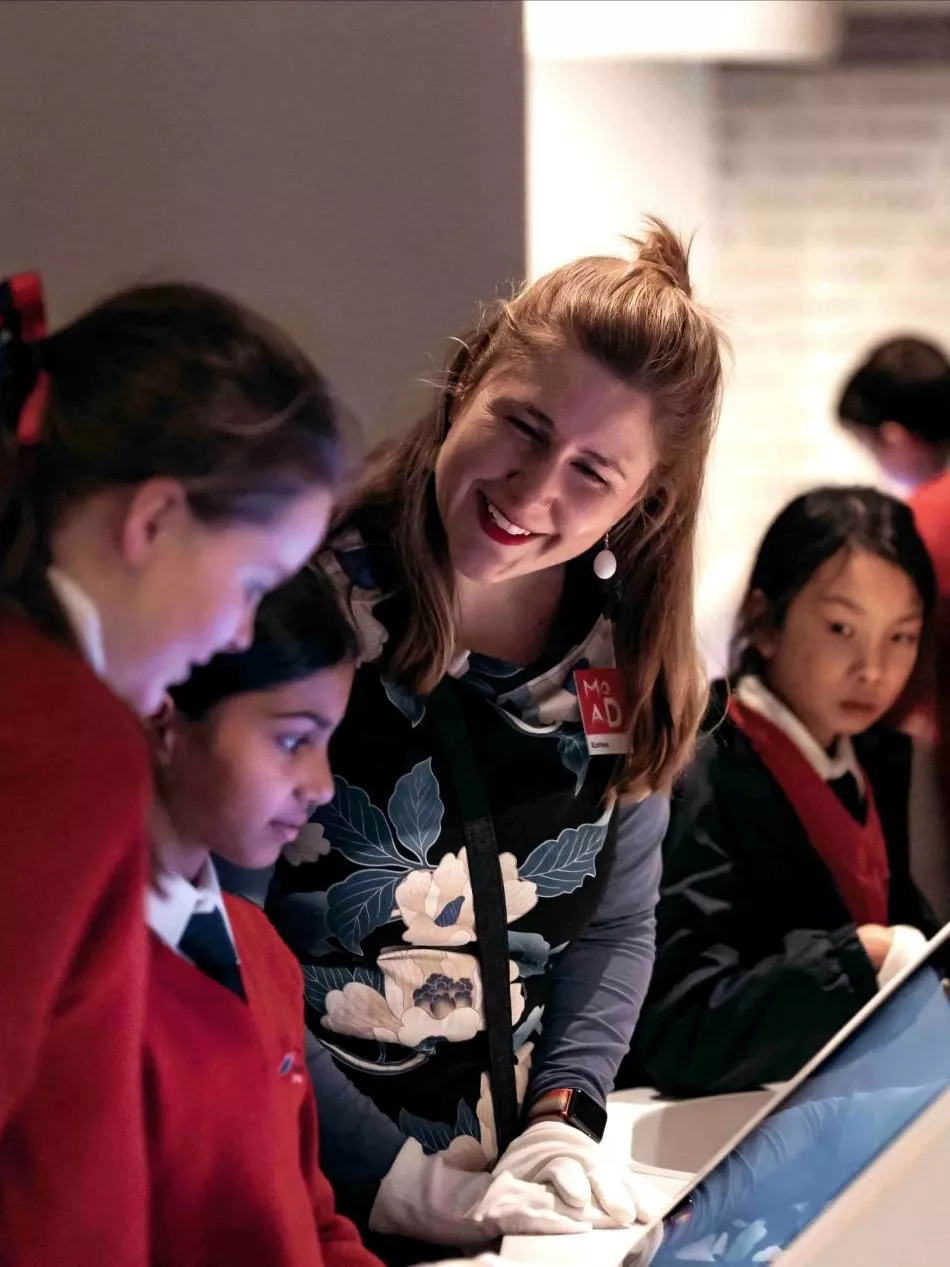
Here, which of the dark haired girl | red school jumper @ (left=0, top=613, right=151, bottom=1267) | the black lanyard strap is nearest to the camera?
red school jumper @ (left=0, top=613, right=151, bottom=1267)

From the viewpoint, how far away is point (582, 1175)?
2.65ft

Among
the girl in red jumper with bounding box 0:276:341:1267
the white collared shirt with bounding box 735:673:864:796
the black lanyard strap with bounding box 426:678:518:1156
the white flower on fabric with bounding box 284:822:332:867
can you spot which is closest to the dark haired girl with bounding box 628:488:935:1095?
the white collared shirt with bounding box 735:673:864:796

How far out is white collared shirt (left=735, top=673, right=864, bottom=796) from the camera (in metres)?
0.86

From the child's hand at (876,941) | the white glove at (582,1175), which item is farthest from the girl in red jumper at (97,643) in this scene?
the child's hand at (876,941)

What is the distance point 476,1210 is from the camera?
785mm

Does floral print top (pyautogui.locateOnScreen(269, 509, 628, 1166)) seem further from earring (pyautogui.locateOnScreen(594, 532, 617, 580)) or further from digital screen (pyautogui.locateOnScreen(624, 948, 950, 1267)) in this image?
digital screen (pyautogui.locateOnScreen(624, 948, 950, 1267))

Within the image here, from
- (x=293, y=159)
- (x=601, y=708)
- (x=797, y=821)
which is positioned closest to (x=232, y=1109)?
(x=601, y=708)

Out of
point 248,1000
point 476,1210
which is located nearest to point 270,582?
point 248,1000

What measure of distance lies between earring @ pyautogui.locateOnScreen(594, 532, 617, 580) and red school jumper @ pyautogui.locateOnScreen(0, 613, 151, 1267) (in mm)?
269

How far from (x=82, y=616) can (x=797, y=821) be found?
1.61ft

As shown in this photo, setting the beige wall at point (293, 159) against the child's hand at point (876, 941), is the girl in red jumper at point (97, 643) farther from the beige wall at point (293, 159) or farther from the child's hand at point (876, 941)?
the child's hand at point (876, 941)

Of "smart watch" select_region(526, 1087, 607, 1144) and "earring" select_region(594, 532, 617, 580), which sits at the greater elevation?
"earring" select_region(594, 532, 617, 580)

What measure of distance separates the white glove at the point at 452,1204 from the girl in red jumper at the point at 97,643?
157mm

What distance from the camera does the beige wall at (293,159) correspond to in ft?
2.34
